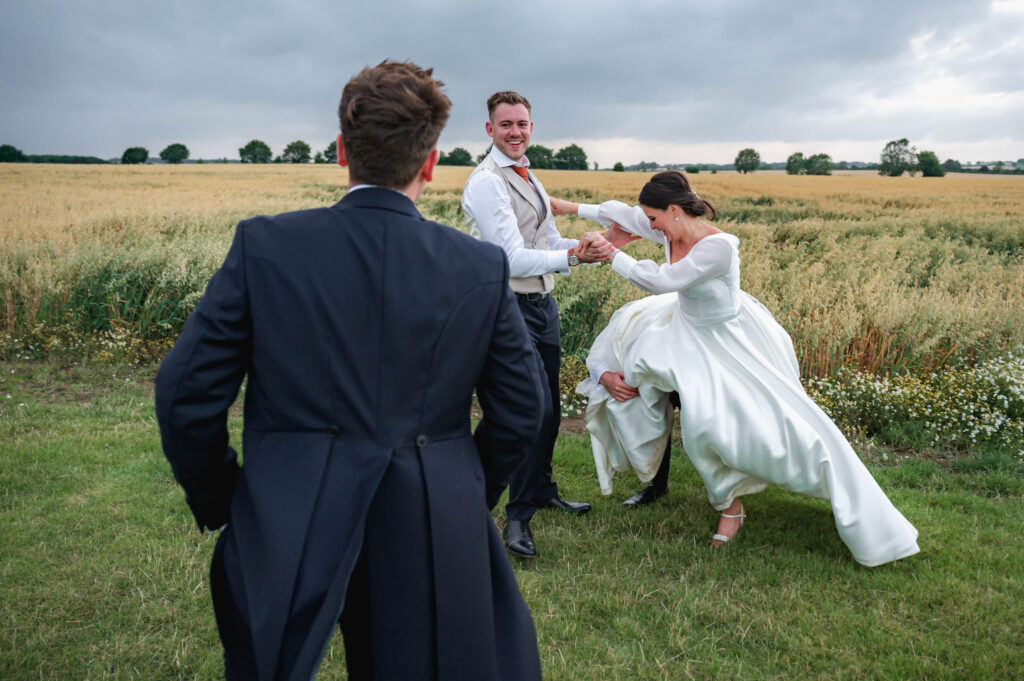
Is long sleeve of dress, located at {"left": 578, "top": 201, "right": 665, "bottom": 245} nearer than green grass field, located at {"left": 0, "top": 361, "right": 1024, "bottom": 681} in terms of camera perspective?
No

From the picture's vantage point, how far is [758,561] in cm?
438

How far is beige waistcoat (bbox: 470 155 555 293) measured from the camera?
4.48m

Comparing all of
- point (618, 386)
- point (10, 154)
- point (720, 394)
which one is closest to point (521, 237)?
point (618, 386)

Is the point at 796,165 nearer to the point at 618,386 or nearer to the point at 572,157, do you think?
the point at 572,157

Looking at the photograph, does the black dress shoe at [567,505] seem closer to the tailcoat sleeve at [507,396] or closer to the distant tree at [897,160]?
the tailcoat sleeve at [507,396]

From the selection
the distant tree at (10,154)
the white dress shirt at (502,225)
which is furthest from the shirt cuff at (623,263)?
the distant tree at (10,154)

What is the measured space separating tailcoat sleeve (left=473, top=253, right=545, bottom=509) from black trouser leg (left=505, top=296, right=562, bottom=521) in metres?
2.16

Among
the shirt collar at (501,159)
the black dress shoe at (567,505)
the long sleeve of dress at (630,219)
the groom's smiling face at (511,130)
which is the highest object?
the groom's smiling face at (511,130)

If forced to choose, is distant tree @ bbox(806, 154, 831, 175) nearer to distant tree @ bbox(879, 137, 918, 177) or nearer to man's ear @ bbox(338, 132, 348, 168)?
distant tree @ bbox(879, 137, 918, 177)

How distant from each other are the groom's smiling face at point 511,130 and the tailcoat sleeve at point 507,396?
8.54 ft

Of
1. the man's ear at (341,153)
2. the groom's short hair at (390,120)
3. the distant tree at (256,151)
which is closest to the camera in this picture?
the groom's short hair at (390,120)

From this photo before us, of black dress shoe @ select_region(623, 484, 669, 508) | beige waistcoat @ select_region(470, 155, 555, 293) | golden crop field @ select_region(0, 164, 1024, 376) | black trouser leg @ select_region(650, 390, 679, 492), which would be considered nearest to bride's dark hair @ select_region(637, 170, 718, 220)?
beige waistcoat @ select_region(470, 155, 555, 293)

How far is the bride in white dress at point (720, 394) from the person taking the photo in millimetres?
4211

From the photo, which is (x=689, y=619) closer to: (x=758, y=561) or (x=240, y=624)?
(x=758, y=561)
